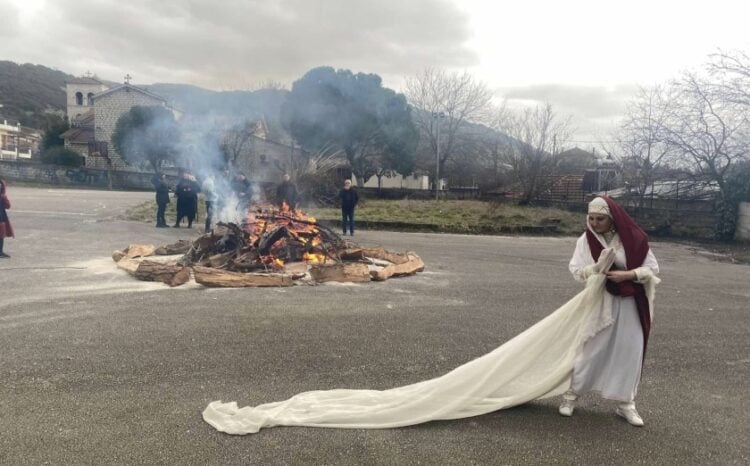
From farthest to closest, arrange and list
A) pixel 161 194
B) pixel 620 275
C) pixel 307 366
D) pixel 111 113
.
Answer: pixel 111 113 < pixel 161 194 < pixel 307 366 < pixel 620 275

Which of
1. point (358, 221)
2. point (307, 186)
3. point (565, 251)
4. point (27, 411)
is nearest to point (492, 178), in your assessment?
point (307, 186)

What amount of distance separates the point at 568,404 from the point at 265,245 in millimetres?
7164

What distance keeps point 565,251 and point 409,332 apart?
1054 centimetres

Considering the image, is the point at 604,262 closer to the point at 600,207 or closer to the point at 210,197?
the point at 600,207

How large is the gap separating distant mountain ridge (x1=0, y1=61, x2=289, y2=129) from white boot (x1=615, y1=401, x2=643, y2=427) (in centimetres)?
1878

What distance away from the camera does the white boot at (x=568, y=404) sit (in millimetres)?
3676

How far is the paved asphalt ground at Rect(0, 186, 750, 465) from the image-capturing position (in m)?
3.14

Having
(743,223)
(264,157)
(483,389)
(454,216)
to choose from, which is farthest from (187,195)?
(743,223)

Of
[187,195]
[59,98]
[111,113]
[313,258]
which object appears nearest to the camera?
[313,258]

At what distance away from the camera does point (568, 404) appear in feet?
12.2

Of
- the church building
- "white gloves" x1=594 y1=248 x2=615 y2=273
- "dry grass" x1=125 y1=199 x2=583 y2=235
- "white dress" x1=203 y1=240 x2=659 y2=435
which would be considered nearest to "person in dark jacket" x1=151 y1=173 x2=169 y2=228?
"dry grass" x1=125 y1=199 x2=583 y2=235

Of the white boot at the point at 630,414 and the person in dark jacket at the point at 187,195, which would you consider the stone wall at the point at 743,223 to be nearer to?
the white boot at the point at 630,414

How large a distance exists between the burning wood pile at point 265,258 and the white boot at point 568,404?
5254 millimetres

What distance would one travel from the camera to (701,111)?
62.5ft
